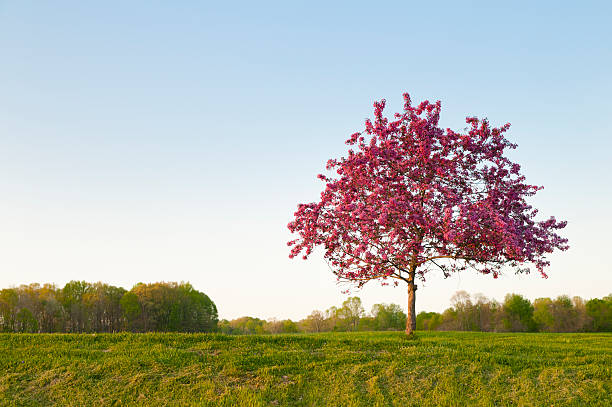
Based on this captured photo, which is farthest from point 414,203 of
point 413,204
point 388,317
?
point 388,317

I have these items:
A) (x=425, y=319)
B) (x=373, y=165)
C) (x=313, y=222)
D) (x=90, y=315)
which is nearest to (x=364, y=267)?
(x=313, y=222)

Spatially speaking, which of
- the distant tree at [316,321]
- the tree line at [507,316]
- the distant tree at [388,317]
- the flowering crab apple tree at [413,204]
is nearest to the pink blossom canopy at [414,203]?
the flowering crab apple tree at [413,204]

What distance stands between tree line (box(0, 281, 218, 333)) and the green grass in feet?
151

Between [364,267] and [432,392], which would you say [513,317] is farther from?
[432,392]

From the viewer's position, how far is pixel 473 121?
1872 centimetres

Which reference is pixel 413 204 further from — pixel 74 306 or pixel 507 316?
pixel 507 316

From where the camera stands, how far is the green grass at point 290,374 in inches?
406

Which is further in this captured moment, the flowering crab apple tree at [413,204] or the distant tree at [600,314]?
the distant tree at [600,314]

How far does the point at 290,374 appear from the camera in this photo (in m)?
11.6

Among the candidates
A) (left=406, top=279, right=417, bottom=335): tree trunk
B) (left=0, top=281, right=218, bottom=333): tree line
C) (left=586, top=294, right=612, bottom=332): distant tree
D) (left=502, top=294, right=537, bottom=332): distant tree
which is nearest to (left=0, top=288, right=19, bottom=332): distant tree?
(left=0, top=281, right=218, bottom=333): tree line

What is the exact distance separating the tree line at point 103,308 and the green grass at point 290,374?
45972 mm

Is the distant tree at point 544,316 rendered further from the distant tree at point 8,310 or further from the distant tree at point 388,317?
the distant tree at point 8,310

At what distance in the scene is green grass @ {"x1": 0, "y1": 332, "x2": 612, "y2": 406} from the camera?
10.3 meters

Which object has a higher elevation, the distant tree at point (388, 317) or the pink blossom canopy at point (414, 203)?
the pink blossom canopy at point (414, 203)
